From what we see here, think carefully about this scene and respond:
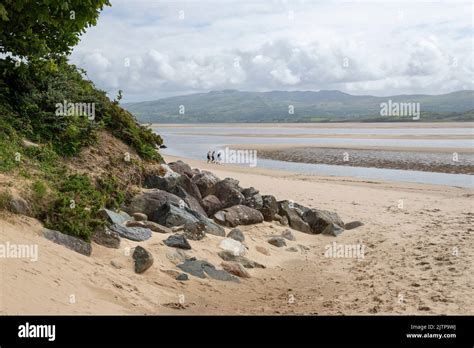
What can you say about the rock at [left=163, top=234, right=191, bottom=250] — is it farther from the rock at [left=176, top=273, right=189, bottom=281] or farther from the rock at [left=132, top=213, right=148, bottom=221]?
the rock at [left=132, top=213, right=148, bottom=221]

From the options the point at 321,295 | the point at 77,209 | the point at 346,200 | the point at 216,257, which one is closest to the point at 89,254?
the point at 77,209

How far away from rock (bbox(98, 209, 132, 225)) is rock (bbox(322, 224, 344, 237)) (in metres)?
7.43

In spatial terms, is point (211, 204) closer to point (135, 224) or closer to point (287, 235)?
point (287, 235)

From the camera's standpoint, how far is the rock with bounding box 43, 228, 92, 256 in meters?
10.6

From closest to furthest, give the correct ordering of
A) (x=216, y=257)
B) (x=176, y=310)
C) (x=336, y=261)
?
(x=176, y=310) < (x=216, y=257) < (x=336, y=261)

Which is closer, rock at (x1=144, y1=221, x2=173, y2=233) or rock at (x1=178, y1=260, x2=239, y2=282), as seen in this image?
rock at (x1=178, y1=260, x2=239, y2=282)

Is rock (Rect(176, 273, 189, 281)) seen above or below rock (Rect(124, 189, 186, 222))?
below

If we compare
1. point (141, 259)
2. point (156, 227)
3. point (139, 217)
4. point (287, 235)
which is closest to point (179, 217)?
point (156, 227)

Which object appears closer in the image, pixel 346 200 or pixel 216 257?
pixel 216 257

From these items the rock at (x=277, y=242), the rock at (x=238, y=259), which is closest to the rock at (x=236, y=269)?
the rock at (x=238, y=259)

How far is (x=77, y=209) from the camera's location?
1159 cm

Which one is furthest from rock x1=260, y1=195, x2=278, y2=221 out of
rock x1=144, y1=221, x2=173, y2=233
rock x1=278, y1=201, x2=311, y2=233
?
rock x1=144, y1=221, x2=173, y2=233

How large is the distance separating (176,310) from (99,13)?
957 centimetres
